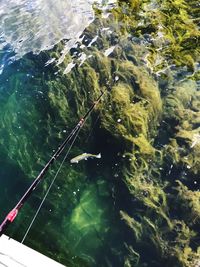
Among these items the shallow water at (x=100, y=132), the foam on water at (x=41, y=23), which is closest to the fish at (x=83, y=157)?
the shallow water at (x=100, y=132)

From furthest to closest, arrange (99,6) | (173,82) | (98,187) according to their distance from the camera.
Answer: (99,6) < (173,82) < (98,187)

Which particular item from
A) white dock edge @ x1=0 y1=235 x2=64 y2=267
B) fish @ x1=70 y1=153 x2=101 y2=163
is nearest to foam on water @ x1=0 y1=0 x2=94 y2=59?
fish @ x1=70 y1=153 x2=101 y2=163

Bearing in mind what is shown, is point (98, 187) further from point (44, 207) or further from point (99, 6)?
point (99, 6)

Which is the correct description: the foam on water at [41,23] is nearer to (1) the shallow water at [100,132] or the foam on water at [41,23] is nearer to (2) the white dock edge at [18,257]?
(1) the shallow water at [100,132]

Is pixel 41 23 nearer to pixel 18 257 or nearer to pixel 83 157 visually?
pixel 83 157

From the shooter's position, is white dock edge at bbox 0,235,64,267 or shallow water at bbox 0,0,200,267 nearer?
white dock edge at bbox 0,235,64,267

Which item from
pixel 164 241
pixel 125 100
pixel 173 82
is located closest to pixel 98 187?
pixel 164 241

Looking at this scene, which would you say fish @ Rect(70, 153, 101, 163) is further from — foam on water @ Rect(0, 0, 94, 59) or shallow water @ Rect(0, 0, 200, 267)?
foam on water @ Rect(0, 0, 94, 59)
